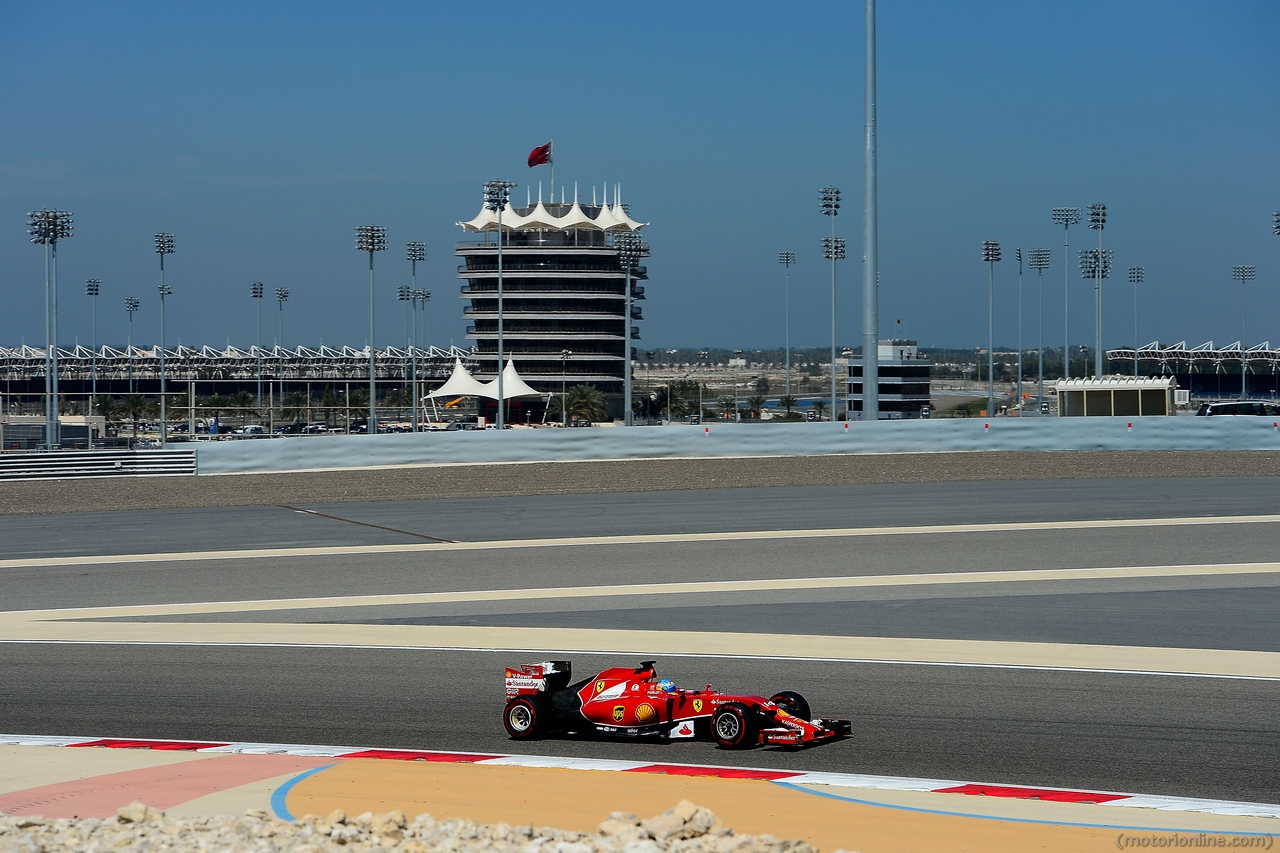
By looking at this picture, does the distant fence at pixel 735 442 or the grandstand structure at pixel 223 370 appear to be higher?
the grandstand structure at pixel 223 370

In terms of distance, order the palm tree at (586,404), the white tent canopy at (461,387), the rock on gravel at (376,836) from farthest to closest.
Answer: the palm tree at (586,404)
the white tent canopy at (461,387)
the rock on gravel at (376,836)

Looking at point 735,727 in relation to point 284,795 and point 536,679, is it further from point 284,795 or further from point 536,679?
point 284,795

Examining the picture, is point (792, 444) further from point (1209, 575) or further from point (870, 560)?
point (1209, 575)

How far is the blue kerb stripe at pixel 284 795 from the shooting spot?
23.7 feet

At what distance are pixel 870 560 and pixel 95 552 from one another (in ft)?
44.5

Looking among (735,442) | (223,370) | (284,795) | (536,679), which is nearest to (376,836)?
(284,795)

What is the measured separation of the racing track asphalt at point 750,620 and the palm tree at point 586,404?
2825 inches

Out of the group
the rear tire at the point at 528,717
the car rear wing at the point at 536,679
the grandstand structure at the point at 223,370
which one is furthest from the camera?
the grandstand structure at the point at 223,370

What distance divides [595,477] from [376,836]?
2369cm

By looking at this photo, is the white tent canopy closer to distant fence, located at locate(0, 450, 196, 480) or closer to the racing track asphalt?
distant fence, located at locate(0, 450, 196, 480)

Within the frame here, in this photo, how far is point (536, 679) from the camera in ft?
29.9

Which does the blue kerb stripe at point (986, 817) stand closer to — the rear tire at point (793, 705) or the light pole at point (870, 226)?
the rear tire at point (793, 705)

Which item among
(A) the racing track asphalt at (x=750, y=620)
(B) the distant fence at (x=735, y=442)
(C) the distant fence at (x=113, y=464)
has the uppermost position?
(B) the distant fence at (x=735, y=442)

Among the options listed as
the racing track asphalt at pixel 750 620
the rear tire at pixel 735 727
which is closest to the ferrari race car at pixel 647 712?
the rear tire at pixel 735 727
